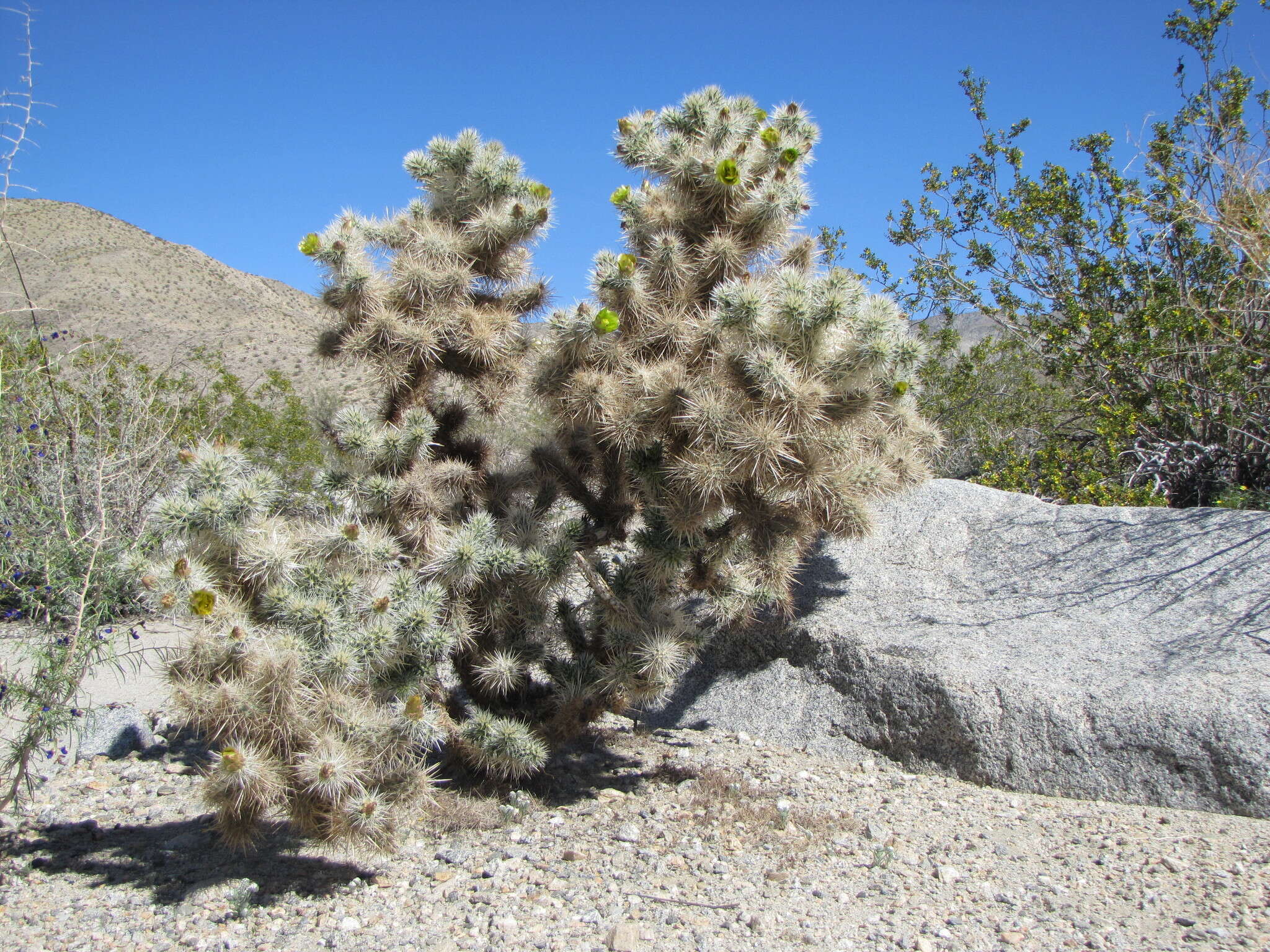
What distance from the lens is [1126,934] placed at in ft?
9.10

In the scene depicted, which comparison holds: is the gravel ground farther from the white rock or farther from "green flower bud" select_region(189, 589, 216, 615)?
"green flower bud" select_region(189, 589, 216, 615)

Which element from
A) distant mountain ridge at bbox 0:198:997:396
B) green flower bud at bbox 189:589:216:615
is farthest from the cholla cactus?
distant mountain ridge at bbox 0:198:997:396

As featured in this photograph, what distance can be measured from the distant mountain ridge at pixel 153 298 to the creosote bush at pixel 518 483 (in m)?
20.3

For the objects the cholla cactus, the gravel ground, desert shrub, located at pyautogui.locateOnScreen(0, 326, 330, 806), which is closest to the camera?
the gravel ground

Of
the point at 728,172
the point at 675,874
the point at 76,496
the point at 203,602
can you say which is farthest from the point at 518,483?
the point at 76,496

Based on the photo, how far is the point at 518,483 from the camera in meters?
4.40

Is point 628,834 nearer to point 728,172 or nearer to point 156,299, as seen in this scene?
point 728,172

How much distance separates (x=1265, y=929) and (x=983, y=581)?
255 cm

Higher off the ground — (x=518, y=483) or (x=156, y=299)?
(x=156, y=299)

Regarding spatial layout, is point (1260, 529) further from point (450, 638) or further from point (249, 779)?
point (249, 779)

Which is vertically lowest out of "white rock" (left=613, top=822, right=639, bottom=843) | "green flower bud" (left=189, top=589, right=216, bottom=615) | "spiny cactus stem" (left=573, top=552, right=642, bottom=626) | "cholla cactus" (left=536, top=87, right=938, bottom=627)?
"white rock" (left=613, top=822, right=639, bottom=843)

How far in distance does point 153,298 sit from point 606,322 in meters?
36.0

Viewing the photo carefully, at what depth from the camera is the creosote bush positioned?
325 centimetres

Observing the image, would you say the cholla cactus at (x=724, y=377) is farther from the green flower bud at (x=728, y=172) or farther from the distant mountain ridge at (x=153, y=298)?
the distant mountain ridge at (x=153, y=298)
